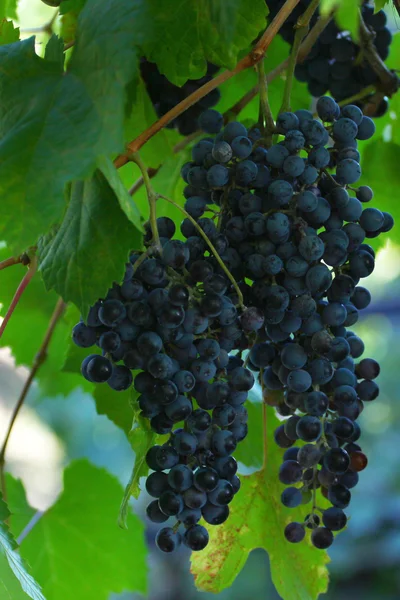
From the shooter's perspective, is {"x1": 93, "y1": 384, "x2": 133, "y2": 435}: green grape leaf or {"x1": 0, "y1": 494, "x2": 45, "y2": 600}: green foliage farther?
{"x1": 93, "y1": 384, "x2": 133, "y2": 435}: green grape leaf

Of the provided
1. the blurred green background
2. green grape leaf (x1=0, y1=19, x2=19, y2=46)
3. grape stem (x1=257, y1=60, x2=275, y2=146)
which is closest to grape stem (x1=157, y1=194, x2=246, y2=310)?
grape stem (x1=257, y1=60, x2=275, y2=146)

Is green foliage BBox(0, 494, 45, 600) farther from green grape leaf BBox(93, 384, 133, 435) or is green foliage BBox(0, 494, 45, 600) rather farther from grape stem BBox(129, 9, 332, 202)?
grape stem BBox(129, 9, 332, 202)

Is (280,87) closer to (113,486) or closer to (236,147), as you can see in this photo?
(236,147)

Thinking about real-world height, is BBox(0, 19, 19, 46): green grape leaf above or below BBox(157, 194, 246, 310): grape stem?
above

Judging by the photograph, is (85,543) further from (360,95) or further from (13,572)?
(360,95)

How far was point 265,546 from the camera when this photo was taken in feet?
2.52

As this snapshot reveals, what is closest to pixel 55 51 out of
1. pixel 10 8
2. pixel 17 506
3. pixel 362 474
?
pixel 10 8

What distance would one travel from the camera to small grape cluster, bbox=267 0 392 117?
79 cm

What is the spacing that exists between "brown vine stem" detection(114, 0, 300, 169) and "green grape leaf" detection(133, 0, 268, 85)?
0.04 ft

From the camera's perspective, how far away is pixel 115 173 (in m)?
0.50

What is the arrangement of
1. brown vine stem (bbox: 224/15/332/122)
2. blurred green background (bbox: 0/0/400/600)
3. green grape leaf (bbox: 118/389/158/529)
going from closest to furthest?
green grape leaf (bbox: 118/389/158/529)
brown vine stem (bbox: 224/15/332/122)
blurred green background (bbox: 0/0/400/600)

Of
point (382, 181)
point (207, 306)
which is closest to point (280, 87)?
point (382, 181)

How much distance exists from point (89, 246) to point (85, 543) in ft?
2.14

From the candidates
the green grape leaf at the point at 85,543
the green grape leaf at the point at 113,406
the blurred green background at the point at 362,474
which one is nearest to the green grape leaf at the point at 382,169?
the green grape leaf at the point at 113,406
